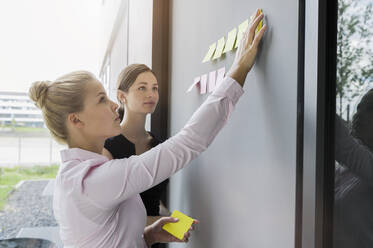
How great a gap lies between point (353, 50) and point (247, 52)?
12.6 inches

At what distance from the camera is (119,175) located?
77 centimetres

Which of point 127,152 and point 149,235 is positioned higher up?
point 127,152

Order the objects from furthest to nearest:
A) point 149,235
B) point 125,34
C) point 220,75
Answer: point 125,34, point 149,235, point 220,75

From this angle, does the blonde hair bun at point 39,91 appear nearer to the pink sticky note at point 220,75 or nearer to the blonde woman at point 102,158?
the blonde woman at point 102,158

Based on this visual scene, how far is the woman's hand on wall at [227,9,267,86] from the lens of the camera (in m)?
0.75

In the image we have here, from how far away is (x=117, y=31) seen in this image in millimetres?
3178

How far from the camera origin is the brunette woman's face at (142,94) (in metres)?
1.32

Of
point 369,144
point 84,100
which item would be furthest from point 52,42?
point 369,144

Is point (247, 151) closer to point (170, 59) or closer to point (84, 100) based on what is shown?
point (84, 100)

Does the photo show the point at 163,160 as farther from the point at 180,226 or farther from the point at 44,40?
the point at 44,40

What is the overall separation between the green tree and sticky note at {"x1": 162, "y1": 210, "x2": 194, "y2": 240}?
694 mm

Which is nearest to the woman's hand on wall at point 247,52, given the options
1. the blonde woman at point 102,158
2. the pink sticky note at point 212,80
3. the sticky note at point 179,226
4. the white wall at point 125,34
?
the blonde woman at point 102,158

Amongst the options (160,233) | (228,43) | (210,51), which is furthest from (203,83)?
(160,233)

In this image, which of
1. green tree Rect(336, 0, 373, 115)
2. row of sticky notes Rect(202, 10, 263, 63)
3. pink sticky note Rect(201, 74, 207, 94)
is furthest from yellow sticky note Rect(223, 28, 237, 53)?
green tree Rect(336, 0, 373, 115)
